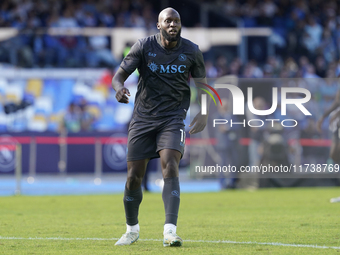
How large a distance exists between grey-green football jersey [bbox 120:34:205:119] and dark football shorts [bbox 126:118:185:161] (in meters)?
0.08

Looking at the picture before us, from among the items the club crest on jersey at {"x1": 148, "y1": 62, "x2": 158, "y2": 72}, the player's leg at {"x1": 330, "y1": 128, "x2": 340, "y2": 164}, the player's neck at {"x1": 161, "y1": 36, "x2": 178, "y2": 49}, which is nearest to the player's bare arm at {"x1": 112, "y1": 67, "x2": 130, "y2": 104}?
the club crest on jersey at {"x1": 148, "y1": 62, "x2": 158, "y2": 72}

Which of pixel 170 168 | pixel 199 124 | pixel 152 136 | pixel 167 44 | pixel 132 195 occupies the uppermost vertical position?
pixel 167 44

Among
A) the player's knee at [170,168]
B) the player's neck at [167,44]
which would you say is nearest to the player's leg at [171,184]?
the player's knee at [170,168]

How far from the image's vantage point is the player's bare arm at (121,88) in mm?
5441

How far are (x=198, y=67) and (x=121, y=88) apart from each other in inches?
33.6

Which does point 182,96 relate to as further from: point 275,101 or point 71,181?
point 71,181

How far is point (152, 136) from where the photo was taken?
18.9 feet

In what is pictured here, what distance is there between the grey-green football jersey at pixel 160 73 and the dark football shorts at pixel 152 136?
0.08 m

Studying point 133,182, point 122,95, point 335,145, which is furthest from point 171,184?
point 335,145

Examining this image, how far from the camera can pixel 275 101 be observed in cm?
1330

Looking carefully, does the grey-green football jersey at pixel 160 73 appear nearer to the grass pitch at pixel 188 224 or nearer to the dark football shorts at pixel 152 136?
the dark football shorts at pixel 152 136

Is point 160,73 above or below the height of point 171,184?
above

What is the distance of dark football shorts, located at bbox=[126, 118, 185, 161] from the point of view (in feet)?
18.6

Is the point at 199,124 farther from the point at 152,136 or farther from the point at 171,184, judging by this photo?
the point at 171,184
